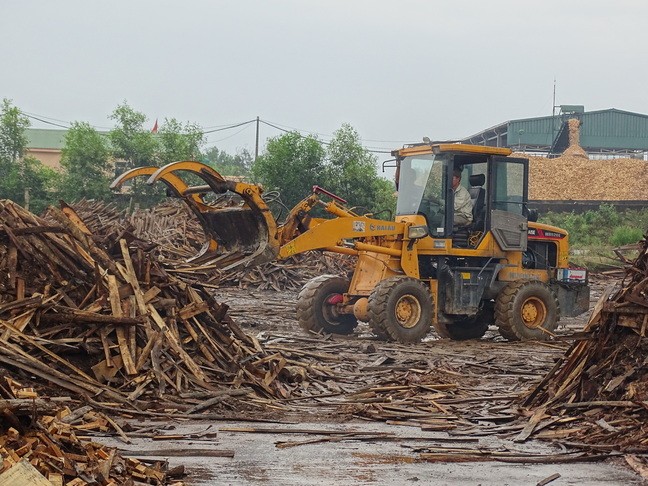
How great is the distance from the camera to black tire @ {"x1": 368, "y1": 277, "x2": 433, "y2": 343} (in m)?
18.5

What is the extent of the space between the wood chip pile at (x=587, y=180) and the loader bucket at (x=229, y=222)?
37.8 m

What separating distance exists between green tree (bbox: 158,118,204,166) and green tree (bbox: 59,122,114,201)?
2.46 m

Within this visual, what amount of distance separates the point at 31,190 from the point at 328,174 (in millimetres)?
12170

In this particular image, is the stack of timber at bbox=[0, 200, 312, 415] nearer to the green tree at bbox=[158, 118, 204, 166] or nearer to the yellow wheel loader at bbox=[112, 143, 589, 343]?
the yellow wheel loader at bbox=[112, 143, 589, 343]

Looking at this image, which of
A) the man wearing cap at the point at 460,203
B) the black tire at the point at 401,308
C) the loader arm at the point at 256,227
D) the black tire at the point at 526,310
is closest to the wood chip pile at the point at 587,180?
the black tire at the point at 526,310

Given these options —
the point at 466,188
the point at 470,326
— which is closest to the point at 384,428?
the point at 466,188

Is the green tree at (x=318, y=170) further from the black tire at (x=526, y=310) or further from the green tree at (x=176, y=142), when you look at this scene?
the black tire at (x=526, y=310)

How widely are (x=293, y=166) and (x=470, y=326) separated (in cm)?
2160

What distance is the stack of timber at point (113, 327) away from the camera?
38.0ft

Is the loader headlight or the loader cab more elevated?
the loader cab

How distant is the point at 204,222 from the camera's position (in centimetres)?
1881

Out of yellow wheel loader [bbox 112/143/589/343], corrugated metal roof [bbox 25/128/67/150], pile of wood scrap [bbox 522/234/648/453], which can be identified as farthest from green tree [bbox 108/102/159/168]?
corrugated metal roof [bbox 25/128/67/150]

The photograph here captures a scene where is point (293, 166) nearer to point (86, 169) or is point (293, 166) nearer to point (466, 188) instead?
point (86, 169)

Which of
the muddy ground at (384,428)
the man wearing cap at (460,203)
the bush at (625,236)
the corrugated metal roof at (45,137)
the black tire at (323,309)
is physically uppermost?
the corrugated metal roof at (45,137)
